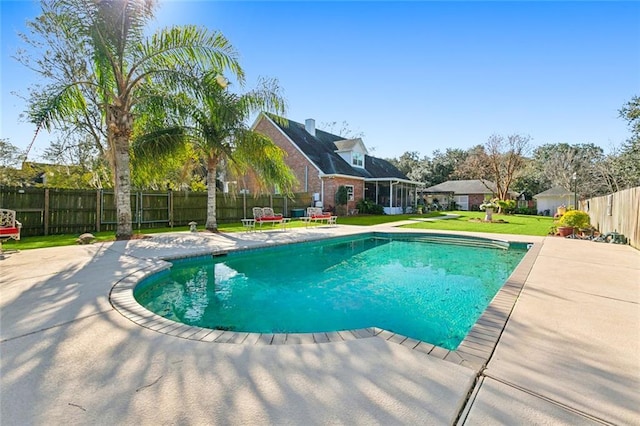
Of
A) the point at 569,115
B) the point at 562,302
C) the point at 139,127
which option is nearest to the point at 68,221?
the point at 139,127

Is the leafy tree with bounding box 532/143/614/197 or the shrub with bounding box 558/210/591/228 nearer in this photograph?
the shrub with bounding box 558/210/591/228

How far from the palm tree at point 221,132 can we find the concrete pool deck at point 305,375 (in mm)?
8295

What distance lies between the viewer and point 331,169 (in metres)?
23.1

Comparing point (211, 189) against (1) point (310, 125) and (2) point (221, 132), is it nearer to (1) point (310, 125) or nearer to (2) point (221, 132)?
(2) point (221, 132)

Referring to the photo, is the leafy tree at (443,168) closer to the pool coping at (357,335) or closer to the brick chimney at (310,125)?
the brick chimney at (310,125)

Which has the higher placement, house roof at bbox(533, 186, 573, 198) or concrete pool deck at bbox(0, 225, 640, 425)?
house roof at bbox(533, 186, 573, 198)

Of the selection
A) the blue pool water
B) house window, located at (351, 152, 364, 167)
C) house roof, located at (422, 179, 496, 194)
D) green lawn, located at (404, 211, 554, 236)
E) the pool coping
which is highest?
house window, located at (351, 152, 364, 167)

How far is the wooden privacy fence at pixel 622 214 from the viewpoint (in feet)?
31.7

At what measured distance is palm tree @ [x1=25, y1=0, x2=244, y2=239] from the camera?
8914 millimetres

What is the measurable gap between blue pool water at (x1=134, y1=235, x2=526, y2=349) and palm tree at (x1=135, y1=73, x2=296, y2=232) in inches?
161

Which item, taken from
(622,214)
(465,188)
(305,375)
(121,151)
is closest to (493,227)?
(622,214)

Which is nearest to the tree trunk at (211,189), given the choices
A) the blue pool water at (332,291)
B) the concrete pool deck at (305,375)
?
the blue pool water at (332,291)

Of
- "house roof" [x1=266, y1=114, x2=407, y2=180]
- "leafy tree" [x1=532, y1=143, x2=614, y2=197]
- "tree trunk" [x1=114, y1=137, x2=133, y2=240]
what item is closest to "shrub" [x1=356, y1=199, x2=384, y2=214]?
"house roof" [x1=266, y1=114, x2=407, y2=180]

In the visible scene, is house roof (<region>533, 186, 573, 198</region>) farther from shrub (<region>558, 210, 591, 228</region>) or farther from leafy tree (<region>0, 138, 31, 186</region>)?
leafy tree (<region>0, 138, 31, 186</region>)
